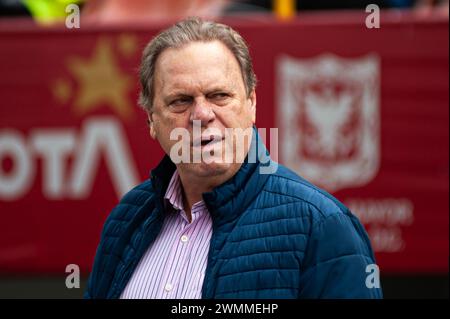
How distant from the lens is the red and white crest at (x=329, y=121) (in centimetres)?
570

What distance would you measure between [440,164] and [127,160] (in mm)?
2285

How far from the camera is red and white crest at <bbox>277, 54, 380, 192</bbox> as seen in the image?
5703 millimetres

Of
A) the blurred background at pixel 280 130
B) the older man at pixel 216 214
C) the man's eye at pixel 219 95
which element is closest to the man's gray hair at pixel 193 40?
the older man at pixel 216 214

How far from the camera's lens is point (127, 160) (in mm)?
5789

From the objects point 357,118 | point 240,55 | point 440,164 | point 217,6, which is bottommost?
point 440,164

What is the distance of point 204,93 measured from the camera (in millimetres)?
2445

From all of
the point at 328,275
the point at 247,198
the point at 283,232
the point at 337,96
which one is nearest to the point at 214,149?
the point at 247,198

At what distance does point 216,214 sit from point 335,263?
42 centimetres

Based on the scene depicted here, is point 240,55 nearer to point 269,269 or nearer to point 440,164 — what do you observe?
point 269,269

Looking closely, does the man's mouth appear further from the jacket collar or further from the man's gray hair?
the man's gray hair

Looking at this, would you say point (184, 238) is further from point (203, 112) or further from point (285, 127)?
point (285, 127)

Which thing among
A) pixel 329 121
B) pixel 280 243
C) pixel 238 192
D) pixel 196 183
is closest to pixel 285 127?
pixel 329 121

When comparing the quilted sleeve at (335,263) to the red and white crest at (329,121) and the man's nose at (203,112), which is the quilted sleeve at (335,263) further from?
the red and white crest at (329,121)

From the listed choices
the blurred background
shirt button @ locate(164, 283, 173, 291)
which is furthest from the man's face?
the blurred background
